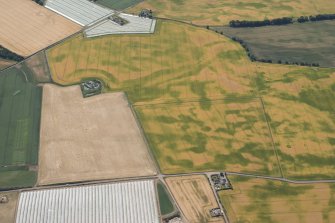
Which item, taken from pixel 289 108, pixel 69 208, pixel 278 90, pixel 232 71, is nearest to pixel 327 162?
pixel 289 108

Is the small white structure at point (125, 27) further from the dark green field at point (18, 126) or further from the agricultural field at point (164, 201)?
the agricultural field at point (164, 201)

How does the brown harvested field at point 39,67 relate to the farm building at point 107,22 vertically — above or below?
below

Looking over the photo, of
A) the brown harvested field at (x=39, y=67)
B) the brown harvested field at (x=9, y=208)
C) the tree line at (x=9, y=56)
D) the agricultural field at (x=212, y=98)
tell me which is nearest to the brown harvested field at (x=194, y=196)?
the agricultural field at (x=212, y=98)

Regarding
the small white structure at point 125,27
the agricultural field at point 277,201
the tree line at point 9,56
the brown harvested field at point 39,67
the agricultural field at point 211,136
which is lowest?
the agricultural field at point 277,201

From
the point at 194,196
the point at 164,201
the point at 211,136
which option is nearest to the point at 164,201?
the point at 164,201

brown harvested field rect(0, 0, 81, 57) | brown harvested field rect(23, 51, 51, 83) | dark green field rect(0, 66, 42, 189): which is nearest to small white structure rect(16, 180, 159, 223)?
dark green field rect(0, 66, 42, 189)

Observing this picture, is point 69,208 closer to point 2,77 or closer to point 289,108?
point 2,77

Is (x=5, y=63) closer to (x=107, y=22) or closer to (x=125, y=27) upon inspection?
(x=107, y=22)
